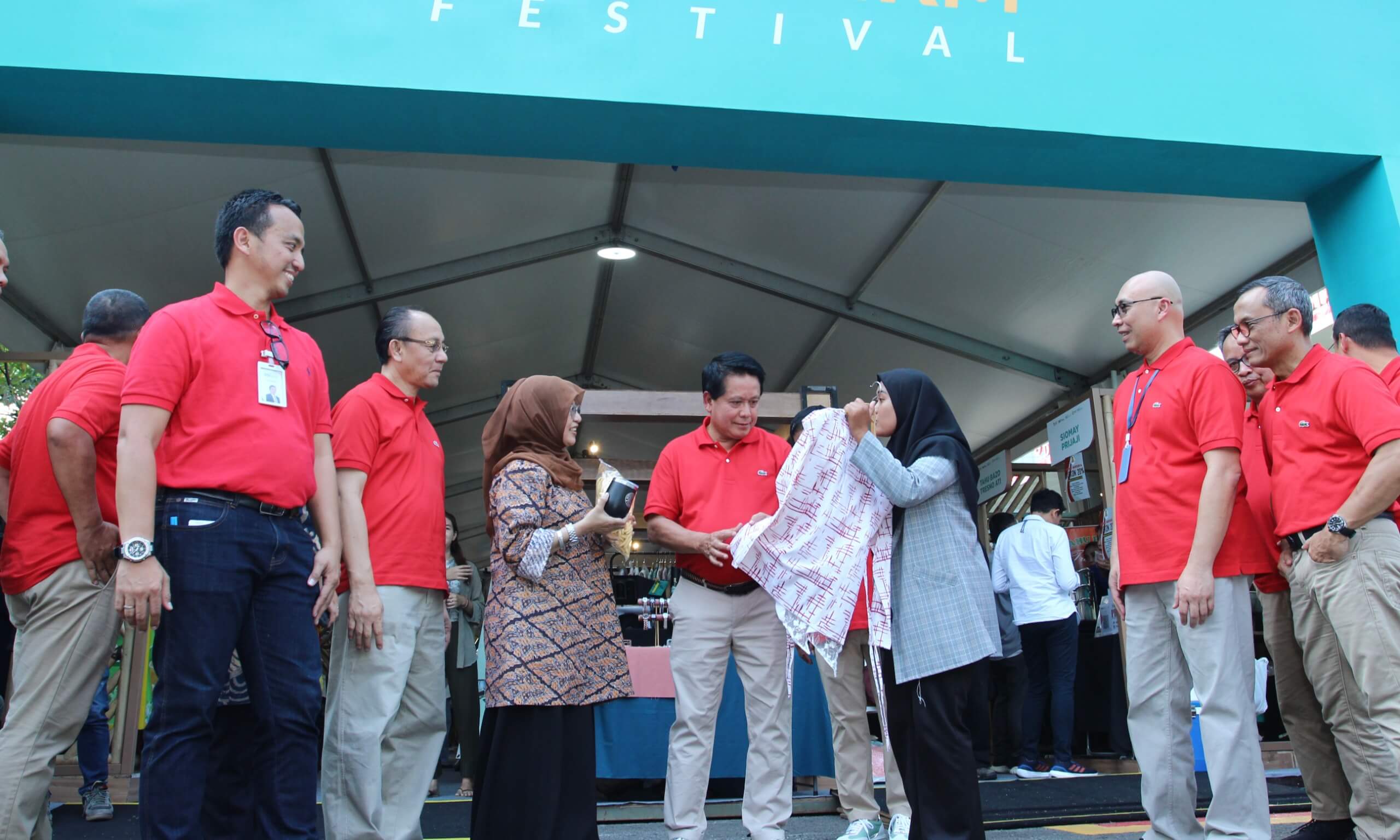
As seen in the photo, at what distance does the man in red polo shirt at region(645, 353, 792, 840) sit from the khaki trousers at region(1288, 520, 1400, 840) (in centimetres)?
160

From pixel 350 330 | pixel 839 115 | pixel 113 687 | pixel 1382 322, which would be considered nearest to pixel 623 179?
pixel 350 330

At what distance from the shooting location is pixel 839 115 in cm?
346

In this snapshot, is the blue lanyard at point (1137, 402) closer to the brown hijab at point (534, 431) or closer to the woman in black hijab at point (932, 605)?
the woman in black hijab at point (932, 605)

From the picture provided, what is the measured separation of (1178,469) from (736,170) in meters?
2.93

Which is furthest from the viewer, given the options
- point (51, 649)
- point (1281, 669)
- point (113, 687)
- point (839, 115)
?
point (113, 687)

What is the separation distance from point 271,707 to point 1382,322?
11.7ft

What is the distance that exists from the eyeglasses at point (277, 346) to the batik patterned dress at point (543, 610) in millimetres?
729

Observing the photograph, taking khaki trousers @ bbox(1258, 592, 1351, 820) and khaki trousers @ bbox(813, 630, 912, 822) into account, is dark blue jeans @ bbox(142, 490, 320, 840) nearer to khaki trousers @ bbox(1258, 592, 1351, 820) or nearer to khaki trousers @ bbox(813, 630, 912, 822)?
khaki trousers @ bbox(813, 630, 912, 822)

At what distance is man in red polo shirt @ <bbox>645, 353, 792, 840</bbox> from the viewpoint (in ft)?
10.4

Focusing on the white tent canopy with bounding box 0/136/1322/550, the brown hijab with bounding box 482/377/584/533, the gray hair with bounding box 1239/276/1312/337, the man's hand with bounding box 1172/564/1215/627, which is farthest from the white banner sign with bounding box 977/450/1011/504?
the brown hijab with bounding box 482/377/584/533

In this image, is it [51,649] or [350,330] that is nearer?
[51,649]

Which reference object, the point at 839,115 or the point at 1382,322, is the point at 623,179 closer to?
the point at 839,115

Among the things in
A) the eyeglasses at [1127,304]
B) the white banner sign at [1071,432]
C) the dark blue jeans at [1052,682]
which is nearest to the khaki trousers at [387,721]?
the eyeglasses at [1127,304]

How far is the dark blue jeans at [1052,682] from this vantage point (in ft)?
19.4
